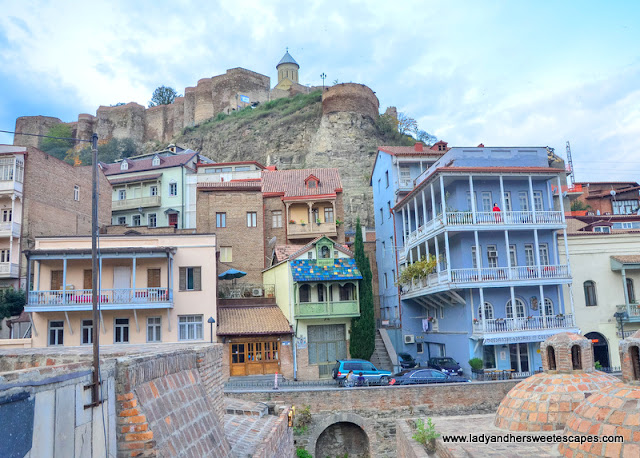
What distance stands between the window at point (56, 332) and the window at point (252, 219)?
1334 centimetres

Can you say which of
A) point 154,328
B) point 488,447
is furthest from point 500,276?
point 154,328

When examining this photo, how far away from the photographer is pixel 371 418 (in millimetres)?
22141

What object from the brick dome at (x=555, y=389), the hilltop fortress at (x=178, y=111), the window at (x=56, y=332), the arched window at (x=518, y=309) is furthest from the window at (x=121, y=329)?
the hilltop fortress at (x=178, y=111)

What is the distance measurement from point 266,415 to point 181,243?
46.2 ft

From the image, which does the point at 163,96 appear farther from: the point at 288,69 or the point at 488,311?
the point at 488,311

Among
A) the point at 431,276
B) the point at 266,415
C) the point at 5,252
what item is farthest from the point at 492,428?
the point at 5,252

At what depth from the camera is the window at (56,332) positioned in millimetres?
25344

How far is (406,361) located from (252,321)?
8.95 m

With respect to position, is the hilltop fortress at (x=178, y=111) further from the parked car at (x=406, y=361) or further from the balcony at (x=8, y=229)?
the parked car at (x=406, y=361)

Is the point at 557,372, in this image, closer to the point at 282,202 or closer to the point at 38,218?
the point at 282,202

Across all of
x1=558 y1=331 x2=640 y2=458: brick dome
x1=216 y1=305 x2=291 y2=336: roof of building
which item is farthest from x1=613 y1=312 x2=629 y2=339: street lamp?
x1=558 y1=331 x2=640 y2=458: brick dome

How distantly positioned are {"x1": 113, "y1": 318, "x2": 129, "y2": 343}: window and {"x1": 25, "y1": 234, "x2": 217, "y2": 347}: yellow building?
0.04 metres

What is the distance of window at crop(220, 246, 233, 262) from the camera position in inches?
1364

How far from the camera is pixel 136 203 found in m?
42.7
